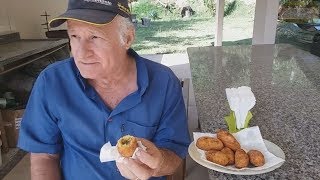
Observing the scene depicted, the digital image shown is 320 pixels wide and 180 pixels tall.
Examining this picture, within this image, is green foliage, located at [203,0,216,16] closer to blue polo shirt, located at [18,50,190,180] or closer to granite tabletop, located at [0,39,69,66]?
granite tabletop, located at [0,39,69,66]

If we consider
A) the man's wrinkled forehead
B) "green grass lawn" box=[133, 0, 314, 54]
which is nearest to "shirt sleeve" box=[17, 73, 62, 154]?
the man's wrinkled forehead

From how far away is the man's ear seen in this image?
105cm

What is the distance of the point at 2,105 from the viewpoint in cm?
261

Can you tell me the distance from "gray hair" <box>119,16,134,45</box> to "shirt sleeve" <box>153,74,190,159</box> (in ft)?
0.86

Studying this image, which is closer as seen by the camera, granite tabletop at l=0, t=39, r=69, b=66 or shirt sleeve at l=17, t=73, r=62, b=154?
shirt sleeve at l=17, t=73, r=62, b=154

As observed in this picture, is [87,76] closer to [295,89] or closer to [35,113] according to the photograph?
[35,113]

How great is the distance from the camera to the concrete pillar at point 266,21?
15.9ft

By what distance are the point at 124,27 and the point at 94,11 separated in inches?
4.7

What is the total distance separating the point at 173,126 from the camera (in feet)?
3.72

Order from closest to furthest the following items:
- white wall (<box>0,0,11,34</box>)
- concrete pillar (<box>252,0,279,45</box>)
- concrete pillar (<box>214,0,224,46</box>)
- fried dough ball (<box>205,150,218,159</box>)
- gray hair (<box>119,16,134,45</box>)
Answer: fried dough ball (<box>205,150,218,159</box>)
gray hair (<box>119,16,134,45</box>)
white wall (<box>0,0,11,34</box>)
concrete pillar (<box>252,0,279,45</box>)
concrete pillar (<box>214,0,224,46</box>)

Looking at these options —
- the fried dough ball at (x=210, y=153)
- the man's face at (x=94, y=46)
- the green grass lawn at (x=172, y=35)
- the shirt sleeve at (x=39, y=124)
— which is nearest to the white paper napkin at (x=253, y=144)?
the fried dough ball at (x=210, y=153)

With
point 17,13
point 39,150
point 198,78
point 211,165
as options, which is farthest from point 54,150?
point 17,13

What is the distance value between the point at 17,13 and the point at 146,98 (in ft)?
10.1

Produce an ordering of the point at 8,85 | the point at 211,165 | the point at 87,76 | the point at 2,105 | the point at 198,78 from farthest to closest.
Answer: the point at 8,85
the point at 2,105
the point at 198,78
the point at 87,76
the point at 211,165
